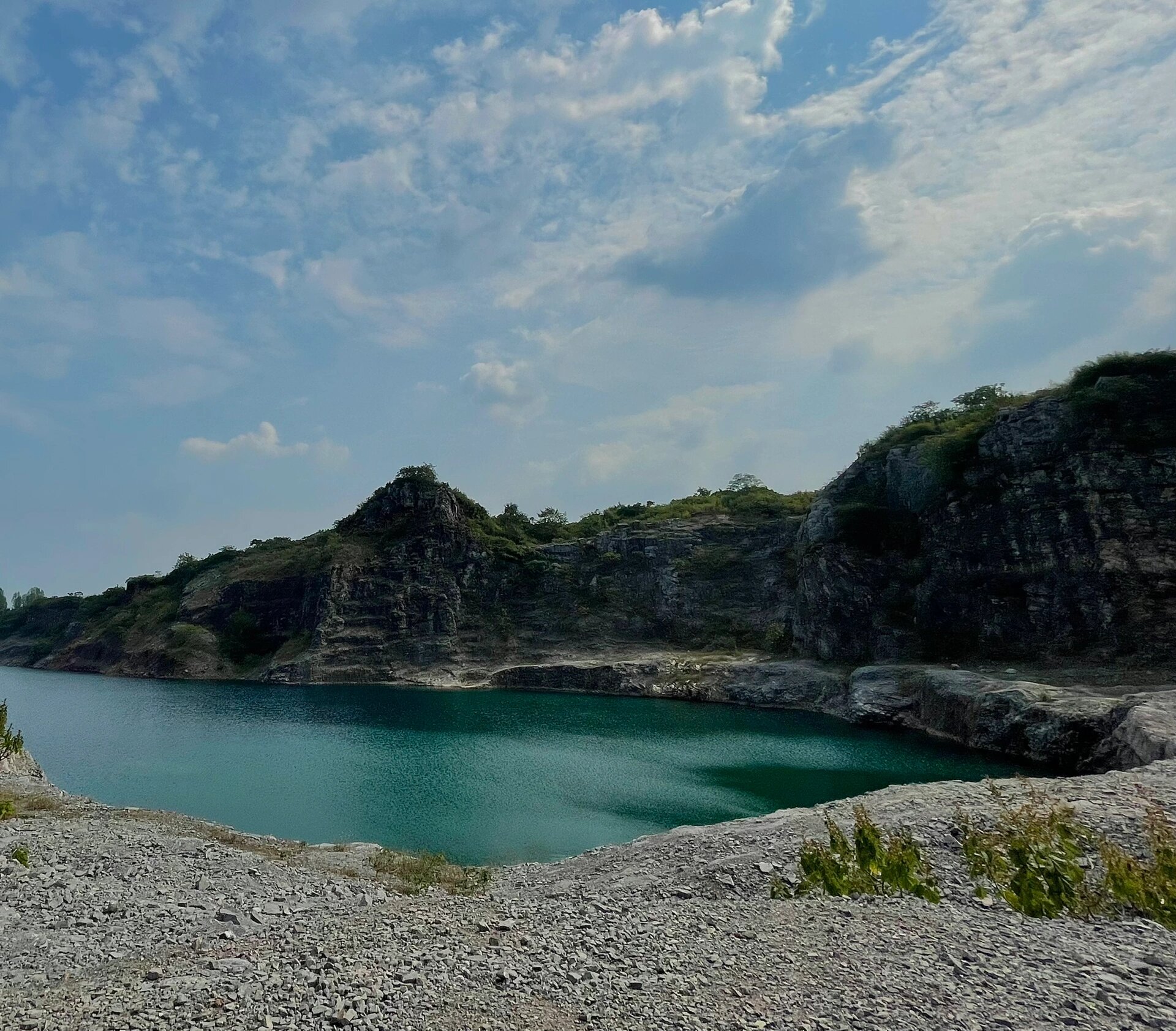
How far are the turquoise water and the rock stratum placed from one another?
9.32 metres

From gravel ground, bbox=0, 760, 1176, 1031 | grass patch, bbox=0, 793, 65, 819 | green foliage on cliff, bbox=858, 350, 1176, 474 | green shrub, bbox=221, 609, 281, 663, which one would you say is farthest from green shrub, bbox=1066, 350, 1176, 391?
green shrub, bbox=221, 609, 281, 663

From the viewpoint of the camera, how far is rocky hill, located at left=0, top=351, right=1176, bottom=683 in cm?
5488

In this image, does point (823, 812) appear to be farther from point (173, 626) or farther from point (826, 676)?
point (173, 626)

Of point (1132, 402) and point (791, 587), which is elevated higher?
point (1132, 402)

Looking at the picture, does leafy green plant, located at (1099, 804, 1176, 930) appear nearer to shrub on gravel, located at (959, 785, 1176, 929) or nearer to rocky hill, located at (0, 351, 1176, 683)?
shrub on gravel, located at (959, 785, 1176, 929)

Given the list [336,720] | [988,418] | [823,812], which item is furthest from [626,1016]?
[988,418]

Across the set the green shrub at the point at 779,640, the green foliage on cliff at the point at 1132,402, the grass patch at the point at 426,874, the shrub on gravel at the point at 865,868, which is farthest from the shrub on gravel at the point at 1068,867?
the green shrub at the point at 779,640

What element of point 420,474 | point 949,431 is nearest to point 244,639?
point 420,474

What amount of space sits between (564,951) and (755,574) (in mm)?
82285

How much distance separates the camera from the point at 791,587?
284 feet

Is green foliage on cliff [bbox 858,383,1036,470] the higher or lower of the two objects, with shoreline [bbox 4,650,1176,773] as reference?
higher

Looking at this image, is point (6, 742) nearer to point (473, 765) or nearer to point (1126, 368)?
point (473, 765)

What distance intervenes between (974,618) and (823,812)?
45.6 metres

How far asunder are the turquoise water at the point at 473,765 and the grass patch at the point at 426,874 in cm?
394
